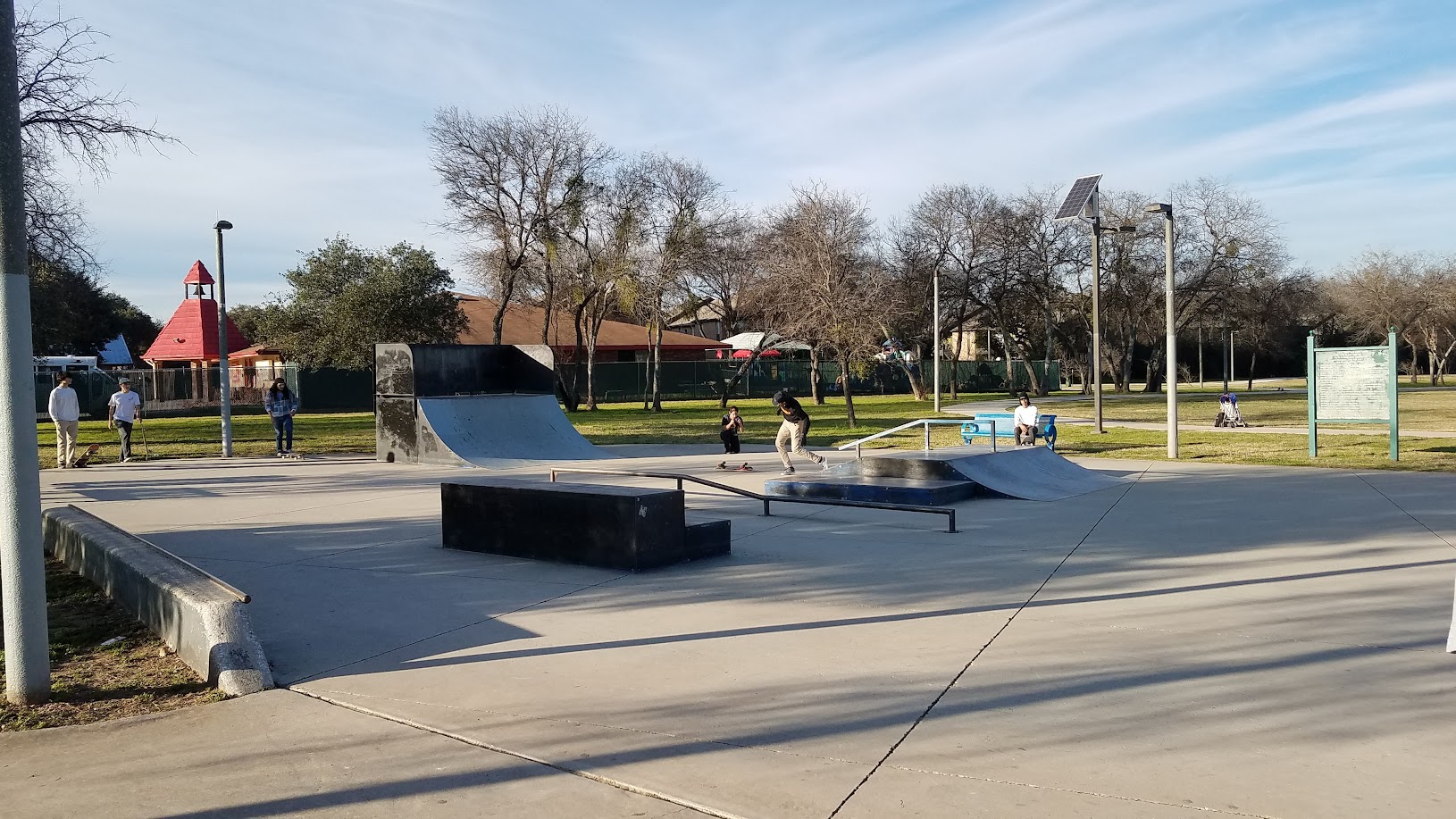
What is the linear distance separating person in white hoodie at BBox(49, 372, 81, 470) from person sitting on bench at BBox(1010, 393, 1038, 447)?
55.5ft

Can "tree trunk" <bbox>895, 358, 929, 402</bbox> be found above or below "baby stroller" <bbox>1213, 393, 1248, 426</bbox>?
above

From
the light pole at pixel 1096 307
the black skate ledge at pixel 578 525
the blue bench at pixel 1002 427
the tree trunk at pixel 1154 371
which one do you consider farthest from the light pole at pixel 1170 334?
the tree trunk at pixel 1154 371

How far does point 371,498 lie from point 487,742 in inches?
384

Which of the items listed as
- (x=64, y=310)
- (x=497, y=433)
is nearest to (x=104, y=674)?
(x=497, y=433)

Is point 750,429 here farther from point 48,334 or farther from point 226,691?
point 226,691

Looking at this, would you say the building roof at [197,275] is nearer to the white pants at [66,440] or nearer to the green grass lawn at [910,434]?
the green grass lawn at [910,434]

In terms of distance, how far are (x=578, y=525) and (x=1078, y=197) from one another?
20.1 meters

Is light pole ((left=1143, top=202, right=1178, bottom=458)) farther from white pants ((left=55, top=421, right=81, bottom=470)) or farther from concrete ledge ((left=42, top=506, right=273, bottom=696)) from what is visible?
white pants ((left=55, top=421, right=81, bottom=470))

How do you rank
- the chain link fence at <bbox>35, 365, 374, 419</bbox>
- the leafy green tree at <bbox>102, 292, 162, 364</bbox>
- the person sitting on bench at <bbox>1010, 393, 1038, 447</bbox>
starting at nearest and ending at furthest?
the person sitting on bench at <bbox>1010, 393, 1038, 447</bbox>, the chain link fence at <bbox>35, 365, 374, 419</bbox>, the leafy green tree at <bbox>102, 292, 162, 364</bbox>

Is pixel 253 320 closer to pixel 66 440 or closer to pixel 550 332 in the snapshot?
pixel 550 332

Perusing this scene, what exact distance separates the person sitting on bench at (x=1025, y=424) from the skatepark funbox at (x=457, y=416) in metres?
8.13


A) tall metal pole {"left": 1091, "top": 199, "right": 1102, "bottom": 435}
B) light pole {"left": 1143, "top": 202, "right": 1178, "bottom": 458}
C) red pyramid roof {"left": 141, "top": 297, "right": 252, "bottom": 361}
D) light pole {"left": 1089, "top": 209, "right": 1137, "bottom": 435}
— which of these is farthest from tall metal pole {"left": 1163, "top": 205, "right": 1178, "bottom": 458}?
red pyramid roof {"left": 141, "top": 297, "right": 252, "bottom": 361}

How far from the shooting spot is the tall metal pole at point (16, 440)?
507 cm

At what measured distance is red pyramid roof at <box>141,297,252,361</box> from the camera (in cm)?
5216
